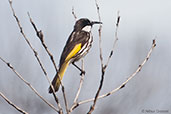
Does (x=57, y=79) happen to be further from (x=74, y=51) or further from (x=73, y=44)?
(x=73, y=44)

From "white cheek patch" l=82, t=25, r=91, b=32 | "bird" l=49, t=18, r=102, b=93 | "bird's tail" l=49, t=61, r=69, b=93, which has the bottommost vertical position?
"white cheek patch" l=82, t=25, r=91, b=32

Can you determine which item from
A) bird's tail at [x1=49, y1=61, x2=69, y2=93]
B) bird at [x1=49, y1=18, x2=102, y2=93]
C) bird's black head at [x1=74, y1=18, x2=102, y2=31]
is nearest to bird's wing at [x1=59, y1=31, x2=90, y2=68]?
bird at [x1=49, y1=18, x2=102, y2=93]

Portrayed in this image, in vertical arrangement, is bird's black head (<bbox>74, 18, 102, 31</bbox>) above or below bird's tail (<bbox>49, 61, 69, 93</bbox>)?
below

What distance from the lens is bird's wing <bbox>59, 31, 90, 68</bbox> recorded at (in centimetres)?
506

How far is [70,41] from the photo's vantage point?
17.9 ft

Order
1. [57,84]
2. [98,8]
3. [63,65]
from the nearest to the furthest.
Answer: [98,8] → [57,84] → [63,65]

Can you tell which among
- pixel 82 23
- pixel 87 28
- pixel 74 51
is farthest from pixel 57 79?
pixel 82 23

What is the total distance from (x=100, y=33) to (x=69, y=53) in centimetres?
152

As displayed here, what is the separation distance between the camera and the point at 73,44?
536 cm

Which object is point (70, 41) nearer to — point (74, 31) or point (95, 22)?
point (74, 31)

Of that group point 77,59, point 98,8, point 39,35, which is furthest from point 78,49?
point 39,35

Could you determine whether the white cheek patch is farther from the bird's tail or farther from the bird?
the bird's tail

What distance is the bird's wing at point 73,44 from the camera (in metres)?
5.06

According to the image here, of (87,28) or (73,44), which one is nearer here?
(73,44)
